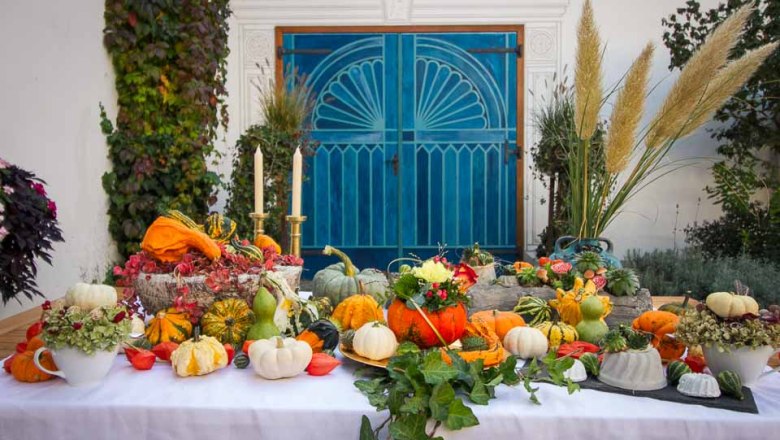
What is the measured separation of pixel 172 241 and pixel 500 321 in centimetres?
85

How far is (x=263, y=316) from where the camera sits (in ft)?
5.36

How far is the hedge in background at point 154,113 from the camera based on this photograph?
4.42m

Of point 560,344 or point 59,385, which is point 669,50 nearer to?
point 560,344

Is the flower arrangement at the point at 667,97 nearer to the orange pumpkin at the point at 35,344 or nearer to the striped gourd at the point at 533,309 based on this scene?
the striped gourd at the point at 533,309

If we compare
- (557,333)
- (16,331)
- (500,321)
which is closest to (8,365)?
(16,331)

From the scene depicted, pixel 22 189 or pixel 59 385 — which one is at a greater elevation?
pixel 22 189

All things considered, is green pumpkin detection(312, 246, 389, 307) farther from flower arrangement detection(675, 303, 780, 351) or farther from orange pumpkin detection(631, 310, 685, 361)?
flower arrangement detection(675, 303, 780, 351)

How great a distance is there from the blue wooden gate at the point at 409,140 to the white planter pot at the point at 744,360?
15.1 feet

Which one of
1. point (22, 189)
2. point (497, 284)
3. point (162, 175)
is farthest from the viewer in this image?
point (162, 175)

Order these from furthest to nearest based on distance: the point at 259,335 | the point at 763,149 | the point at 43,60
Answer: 1. the point at 763,149
2. the point at 43,60
3. the point at 259,335

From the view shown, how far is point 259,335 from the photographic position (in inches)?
63.7

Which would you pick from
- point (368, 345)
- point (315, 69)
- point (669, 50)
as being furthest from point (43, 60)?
point (669, 50)

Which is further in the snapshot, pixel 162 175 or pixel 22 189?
pixel 162 175

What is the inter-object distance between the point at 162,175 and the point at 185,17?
1083 mm
